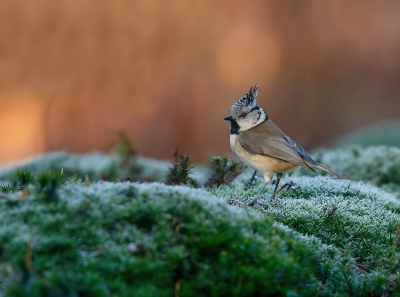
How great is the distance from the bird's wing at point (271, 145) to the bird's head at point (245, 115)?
10 centimetres

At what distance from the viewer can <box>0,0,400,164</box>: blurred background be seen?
11.2m

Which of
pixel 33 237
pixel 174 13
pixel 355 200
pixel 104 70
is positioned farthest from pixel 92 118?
pixel 33 237

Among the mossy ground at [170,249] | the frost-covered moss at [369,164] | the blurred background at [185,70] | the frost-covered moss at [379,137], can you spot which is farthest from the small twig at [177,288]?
the frost-covered moss at [379,137]

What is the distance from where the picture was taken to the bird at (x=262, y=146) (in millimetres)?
5062

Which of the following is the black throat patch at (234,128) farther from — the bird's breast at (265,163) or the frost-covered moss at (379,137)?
the frost-covered moss at (379,137)

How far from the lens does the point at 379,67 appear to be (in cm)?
1464

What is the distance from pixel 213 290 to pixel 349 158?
5.25 m

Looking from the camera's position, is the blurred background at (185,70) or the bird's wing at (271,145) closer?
the bird's wing at (271,145)

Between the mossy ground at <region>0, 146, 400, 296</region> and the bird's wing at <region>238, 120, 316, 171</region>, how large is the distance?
139cm

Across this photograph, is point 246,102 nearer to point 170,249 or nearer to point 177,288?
point 170,249

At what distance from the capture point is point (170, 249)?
2.65 meters

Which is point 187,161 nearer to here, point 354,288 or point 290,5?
point 354,288

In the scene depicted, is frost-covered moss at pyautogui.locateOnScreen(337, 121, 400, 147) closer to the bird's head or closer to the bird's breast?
the bird's head

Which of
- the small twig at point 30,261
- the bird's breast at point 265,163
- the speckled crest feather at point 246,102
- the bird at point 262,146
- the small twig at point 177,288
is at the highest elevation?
the speckled crest feather at point 246,102
